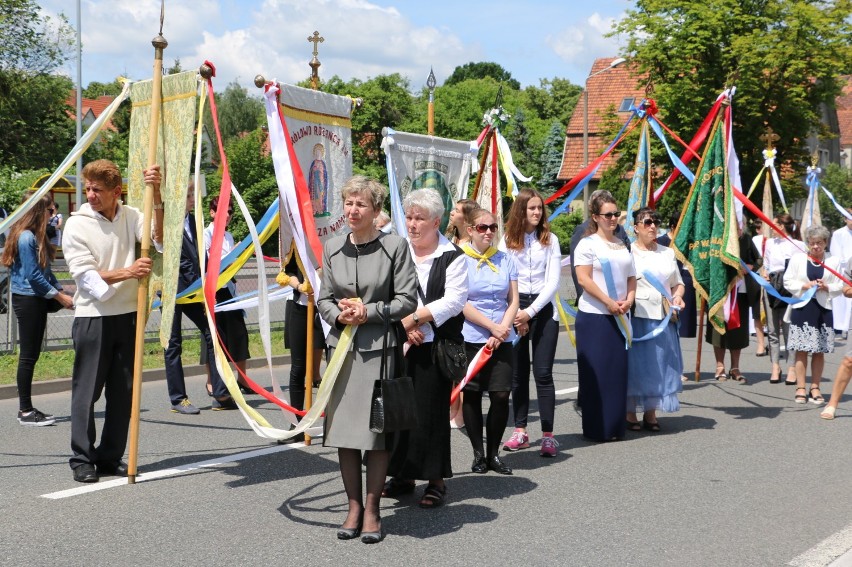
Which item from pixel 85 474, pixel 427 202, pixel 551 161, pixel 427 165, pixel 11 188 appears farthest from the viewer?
pixel 551 161

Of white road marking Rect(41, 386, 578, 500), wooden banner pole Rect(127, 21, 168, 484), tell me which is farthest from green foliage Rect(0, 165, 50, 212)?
wooden banner pole Rect(127, 21, 168, 484)

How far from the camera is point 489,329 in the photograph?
6.75 metres

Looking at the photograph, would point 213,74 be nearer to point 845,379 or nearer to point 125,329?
point 125,329

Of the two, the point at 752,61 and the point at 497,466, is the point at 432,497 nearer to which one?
the point at 497,466

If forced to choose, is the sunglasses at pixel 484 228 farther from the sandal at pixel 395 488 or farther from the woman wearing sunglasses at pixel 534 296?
the sandal at pixel 395 488

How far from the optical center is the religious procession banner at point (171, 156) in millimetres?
6469

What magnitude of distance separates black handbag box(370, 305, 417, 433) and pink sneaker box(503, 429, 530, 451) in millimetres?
2617

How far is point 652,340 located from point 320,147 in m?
3.30

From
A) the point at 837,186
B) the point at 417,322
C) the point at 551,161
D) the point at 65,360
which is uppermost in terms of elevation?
the point at 551,161

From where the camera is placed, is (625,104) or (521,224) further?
→ (625,104)

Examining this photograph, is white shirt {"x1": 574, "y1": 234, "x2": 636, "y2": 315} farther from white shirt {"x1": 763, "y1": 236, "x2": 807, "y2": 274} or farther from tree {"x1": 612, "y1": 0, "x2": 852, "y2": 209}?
tree {"x1": 612, "y1": 0, "x2": 852, "y2": 209}

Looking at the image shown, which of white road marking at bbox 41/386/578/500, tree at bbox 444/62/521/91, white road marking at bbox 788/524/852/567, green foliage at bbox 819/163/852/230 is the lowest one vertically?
white road marking at bbox 788/524/852/567

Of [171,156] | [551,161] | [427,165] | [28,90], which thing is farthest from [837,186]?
[171,156]

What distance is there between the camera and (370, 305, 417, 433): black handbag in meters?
5.11
